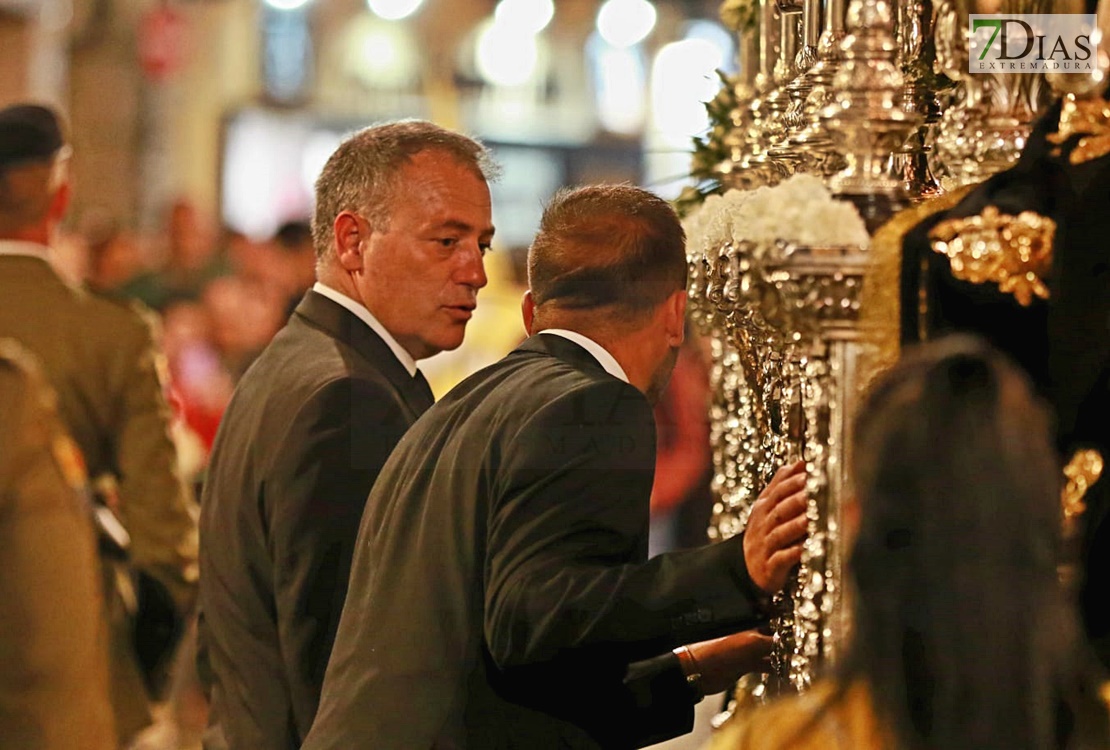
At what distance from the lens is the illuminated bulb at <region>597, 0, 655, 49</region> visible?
2125cm

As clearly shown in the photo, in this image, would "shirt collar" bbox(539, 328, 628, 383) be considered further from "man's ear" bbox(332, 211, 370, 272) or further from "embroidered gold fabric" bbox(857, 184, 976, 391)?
"man's ear" bbox(332, 211, 370, 272)

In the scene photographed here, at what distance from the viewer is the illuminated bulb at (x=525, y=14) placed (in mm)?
20609

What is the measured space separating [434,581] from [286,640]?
0.58m

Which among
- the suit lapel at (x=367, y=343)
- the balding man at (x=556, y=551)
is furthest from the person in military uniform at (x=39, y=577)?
the suit lapel at (x=367, y=343)

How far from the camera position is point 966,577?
5.08ft

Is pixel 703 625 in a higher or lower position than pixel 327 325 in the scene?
lower

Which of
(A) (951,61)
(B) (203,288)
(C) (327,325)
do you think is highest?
(A) (951,61)

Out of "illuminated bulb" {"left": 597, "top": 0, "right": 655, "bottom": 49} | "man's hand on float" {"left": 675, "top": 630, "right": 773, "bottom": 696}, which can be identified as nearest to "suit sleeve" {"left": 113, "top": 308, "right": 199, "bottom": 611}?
"man's hand on float" {"left": 675, "top": 630, "right": 773, "bottom": 696}

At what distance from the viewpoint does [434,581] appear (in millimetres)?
2367

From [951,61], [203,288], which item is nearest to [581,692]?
[951,61]

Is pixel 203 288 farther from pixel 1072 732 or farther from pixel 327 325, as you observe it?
pixel 1072 732

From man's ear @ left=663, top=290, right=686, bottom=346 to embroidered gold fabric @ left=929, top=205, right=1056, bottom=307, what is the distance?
460 mm

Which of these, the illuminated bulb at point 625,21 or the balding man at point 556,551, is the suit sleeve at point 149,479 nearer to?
the balding man at point 556,551

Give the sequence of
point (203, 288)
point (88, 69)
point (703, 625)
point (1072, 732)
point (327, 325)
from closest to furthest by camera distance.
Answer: point (1072, 732)
point (703, 625)
point (327, 325)
point (203, 288)
point (88, 69)
